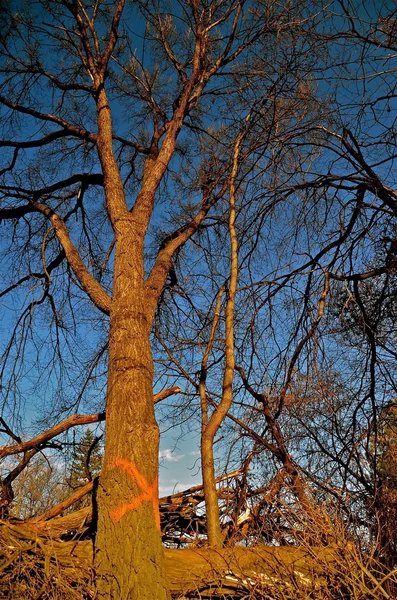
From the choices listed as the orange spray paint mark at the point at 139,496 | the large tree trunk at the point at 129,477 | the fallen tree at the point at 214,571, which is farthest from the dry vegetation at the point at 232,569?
the orange spray paint mark at the point at 139,496

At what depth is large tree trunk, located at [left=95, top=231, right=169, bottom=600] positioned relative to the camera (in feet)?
10.3

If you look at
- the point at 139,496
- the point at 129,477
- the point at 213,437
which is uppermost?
the point at 213,437

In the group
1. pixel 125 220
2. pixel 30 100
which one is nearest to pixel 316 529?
pixel 125 220

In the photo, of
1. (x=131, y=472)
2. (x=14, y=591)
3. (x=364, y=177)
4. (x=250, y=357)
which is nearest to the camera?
(x=14, y=591)

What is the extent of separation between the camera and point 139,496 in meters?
3.41

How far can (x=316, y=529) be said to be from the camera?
11.4 ft

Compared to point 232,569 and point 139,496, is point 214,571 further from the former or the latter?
point 139,496

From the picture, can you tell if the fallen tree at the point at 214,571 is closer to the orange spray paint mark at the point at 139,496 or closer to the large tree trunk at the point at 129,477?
the large tree trunk at the point at 129,477

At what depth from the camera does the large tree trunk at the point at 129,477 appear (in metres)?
3.14

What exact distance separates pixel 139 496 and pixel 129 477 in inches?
5.6

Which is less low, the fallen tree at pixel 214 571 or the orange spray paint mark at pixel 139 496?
the orange spray paint mark at pixel 139 496

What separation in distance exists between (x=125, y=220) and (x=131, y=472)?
8.76 feet

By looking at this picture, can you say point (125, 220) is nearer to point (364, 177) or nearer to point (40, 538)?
point (364, 177)

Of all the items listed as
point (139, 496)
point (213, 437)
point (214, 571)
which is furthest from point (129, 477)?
point (213, 437)
